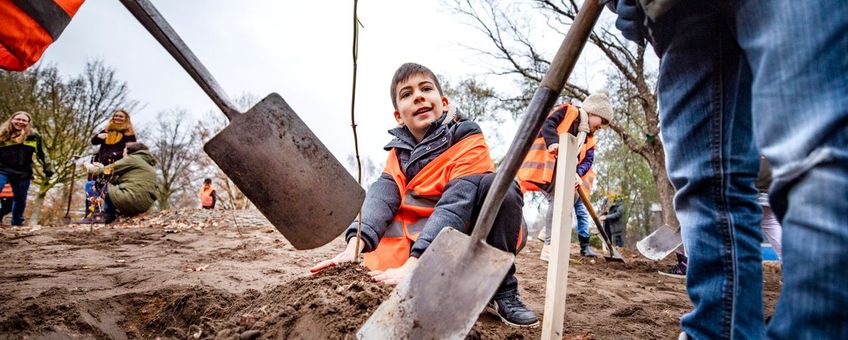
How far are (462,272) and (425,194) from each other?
960mm

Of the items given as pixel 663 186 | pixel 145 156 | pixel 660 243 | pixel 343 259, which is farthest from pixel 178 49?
pixel 663 186

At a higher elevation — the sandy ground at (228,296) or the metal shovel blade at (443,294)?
the metal shovel blade at (443,294)

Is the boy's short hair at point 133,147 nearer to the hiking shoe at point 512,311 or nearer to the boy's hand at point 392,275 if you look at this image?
the boy's hand at point 392,275

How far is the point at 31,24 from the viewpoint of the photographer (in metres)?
1.30

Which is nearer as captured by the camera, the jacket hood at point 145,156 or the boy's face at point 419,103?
the boy's face at point 419,103

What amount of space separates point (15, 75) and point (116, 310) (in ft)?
51.9

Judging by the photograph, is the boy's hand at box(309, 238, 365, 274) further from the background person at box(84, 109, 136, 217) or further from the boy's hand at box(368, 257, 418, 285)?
the background person at box(84, 109, 136, 217)

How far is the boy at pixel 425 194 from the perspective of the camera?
70.9 inches

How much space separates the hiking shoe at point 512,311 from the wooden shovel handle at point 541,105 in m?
0.67

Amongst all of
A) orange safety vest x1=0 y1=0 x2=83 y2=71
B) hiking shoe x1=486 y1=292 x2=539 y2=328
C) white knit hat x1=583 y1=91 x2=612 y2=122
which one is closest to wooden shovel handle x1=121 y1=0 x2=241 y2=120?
orange safety vest x1=0 y1=0 x2=83 y2=71

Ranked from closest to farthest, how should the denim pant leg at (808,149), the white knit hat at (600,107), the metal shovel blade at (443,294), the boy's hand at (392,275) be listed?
1. the denim pant leg at (808,149)
2. the metal shovel blade at (443,294)
3. the boy's hand at (392,275)
4. the white knit hat at (600,107)

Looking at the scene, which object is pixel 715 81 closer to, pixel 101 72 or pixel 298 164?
pixel 298 164

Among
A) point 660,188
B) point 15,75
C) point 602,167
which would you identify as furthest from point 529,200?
point 15,75

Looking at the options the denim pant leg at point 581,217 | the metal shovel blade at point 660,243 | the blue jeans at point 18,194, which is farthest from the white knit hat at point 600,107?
the blue jeans at point 18,194
